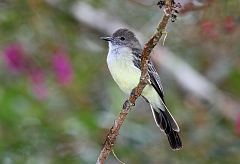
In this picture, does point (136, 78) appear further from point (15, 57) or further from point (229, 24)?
point (15, 57)

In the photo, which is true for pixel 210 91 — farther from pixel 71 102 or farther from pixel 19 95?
pixel 19 95

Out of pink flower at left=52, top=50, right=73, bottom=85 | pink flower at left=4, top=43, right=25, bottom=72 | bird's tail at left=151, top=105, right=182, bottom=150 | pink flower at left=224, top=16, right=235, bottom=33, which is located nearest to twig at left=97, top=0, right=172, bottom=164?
bird's tail at left=151, top=105, right=182, bottom=150

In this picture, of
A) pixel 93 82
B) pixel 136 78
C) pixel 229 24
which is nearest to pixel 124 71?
pixel 136 78

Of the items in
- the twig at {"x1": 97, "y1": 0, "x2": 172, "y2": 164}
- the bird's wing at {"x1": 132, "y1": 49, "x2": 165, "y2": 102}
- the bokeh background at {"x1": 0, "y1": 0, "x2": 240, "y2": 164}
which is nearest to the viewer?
the twig at {"x1": 97, "y1": 0, "x2": 172, "y2": 164}

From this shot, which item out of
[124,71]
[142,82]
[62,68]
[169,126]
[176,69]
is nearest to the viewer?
[142,82]

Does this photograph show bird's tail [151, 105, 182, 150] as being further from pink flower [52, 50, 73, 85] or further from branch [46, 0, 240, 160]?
branch [46, 0, 240, 160]

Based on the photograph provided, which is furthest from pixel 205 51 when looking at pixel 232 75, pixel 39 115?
pixel 39 115

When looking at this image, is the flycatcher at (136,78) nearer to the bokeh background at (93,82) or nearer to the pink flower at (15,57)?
the bokeh background at (93,82)

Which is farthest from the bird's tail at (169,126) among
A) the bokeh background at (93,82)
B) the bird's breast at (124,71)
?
the bokeh background at (93,82)
